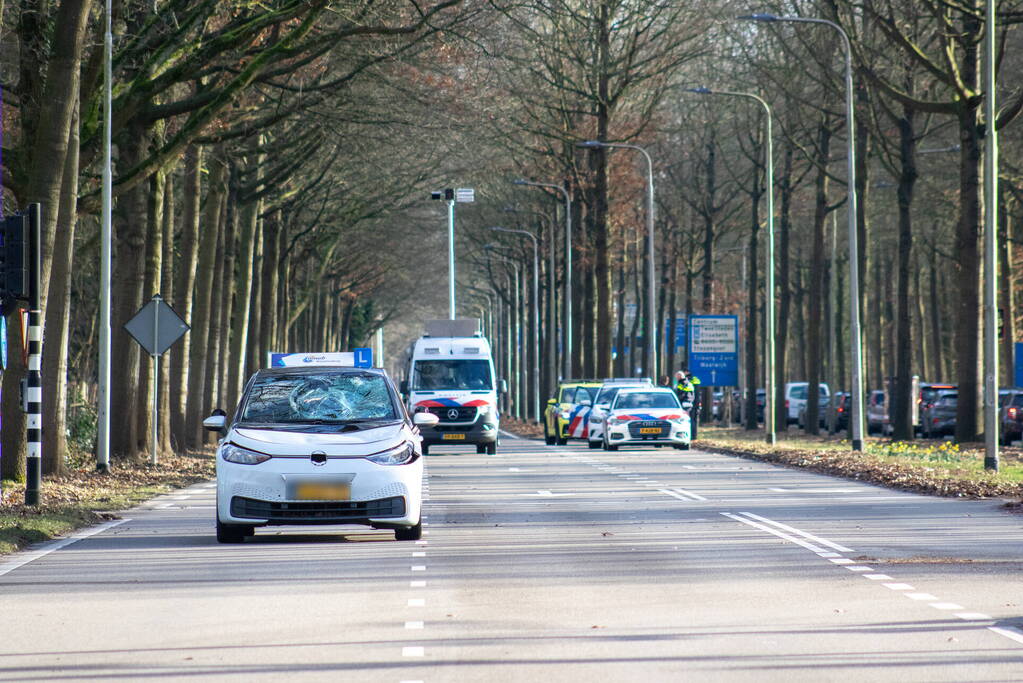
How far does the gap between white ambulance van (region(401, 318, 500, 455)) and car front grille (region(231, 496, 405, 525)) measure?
22.8 metres

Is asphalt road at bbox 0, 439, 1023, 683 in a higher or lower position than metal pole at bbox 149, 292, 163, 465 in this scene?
lower

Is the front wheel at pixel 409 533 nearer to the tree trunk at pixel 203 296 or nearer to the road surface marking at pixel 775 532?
the road surface marking at pixel 775 532

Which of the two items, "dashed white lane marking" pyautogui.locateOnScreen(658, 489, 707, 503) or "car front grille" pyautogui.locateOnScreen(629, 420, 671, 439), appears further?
"car front grille" pyautogui.locateOnScreen(629, 420, 671, 439)

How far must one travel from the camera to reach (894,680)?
760 cm

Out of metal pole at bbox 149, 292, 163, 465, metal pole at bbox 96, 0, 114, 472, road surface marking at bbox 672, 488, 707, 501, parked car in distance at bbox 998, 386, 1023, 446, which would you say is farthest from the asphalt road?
parked car in distance at bbox 998, 386, 1023, 446

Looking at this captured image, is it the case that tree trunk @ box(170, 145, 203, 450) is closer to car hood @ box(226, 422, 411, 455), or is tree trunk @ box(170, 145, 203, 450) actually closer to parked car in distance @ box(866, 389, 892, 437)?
car hood @ box(226, 422, 411, 455)

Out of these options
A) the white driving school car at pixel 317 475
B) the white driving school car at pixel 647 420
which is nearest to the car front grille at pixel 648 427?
the white driving school car at pixel 647 420

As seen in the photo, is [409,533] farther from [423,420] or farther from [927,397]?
[927,397]

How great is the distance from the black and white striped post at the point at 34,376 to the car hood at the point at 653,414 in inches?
872

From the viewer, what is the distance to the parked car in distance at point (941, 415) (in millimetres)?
46031

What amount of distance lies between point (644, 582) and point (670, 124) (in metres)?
43.6

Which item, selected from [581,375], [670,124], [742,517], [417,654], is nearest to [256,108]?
[742,517]

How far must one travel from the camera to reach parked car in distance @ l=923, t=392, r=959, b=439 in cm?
4603

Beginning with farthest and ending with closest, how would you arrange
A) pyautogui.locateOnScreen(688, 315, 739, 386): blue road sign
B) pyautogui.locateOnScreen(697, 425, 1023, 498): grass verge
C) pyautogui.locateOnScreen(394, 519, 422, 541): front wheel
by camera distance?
pyautogui.locateOnScreen(688, 315, 739, 386): blue road sign → pyautogui.locateOnScreen(697, 425, 1023, 498): grass verge → pyautogui.locateOnScreen(394, 519, 422, 541): front wheel
